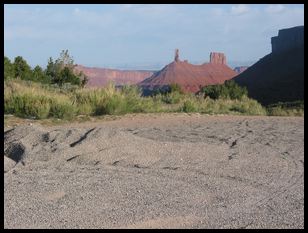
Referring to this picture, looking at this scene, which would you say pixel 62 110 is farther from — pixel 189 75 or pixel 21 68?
pixel 189 75

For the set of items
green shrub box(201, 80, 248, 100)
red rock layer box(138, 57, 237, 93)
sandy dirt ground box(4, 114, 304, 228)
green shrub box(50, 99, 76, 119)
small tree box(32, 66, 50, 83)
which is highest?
red rock layer box(138, 57, 237, 93)

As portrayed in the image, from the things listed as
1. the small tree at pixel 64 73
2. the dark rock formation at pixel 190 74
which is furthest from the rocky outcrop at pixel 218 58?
the small tree at pixel 64 73

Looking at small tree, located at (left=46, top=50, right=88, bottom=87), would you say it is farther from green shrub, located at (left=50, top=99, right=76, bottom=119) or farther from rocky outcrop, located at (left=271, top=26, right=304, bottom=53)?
rocky outcrop, located at (left=271, top=26, right=304, bottom=53)

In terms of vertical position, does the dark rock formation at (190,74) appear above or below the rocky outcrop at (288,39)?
below

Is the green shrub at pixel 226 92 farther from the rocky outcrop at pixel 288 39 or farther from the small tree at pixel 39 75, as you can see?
the rocky outcrop at pixel 288 39

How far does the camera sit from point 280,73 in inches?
3743

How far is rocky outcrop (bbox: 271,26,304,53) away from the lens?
366 feet

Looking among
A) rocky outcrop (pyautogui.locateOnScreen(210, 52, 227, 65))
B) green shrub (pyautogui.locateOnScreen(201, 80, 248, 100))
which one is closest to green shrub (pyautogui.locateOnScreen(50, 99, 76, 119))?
green shrub (pyautogui.locateOnScreen(201, 80, 248, 100))

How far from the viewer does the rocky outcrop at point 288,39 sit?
11144 centimetres

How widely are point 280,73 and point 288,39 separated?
75.5 ft

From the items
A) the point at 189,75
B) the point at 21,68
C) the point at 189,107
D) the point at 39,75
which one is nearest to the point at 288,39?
the point at 189,75

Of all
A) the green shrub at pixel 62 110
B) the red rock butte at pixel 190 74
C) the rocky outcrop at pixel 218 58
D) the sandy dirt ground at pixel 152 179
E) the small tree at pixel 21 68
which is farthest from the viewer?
the rocky outcrop at pixel 218 58
